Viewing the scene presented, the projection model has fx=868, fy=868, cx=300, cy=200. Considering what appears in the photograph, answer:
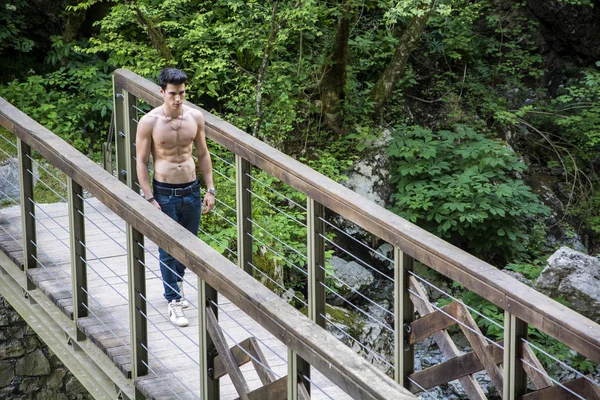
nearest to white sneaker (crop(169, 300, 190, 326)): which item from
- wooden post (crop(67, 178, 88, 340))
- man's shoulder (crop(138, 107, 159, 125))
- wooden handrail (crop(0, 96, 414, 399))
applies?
wooden post (crop(67, 178, 88, 340))

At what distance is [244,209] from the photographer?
17.2 ft

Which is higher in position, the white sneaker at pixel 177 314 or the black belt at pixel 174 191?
the black belt at pixel 174 191

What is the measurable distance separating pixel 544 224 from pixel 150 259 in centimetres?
657

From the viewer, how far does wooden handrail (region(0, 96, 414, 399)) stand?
2572mm

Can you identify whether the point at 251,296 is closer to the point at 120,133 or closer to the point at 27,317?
the point at 27,317

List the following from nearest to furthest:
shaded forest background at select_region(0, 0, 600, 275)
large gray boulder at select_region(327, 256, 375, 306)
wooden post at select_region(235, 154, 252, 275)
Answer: wooden post at select_region(235, 154, 252, 275) → large gray boulder at select_region(327, 256, 375, 306) → shaded forest background at select_region(0, 0, 600, 275)

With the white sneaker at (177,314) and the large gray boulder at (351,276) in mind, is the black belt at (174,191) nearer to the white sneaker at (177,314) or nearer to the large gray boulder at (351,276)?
the white sneaker at (177,314)

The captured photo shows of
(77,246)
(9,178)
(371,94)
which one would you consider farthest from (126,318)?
(371,94)

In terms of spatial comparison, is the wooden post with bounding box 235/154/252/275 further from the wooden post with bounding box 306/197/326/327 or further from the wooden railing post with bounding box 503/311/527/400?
the wooden railing post with bounding box 503/311/527/400

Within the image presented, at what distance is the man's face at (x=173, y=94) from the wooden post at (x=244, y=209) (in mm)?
662

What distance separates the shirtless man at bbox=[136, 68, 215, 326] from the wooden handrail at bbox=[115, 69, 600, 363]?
375 mm

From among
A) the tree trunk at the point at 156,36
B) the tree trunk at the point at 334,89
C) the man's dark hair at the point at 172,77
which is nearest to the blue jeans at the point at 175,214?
the man's dark hair at the point at 172,77

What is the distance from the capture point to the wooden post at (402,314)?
410 centimetres

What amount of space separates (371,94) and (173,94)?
6.78 meters
